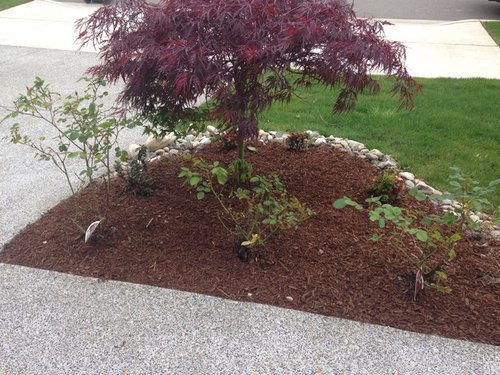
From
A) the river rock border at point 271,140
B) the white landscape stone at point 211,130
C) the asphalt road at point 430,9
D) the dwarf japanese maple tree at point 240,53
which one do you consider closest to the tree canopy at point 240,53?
the dwarf japanese maple tree at point 240,53

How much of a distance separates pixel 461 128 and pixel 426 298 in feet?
10.1

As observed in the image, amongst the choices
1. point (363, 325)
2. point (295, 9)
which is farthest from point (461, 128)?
point (363, 325)

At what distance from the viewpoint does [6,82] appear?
7133 millimetres

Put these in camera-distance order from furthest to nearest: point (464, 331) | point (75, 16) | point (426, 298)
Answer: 1. point (75, 16)
2. point (426, 298)
3. point (464, 331)

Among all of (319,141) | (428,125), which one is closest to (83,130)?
(319,141)

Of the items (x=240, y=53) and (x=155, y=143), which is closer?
(x=240, y=53)

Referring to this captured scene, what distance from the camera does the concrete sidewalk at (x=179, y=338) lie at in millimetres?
2549

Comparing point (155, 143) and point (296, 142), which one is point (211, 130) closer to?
point (155, 143)

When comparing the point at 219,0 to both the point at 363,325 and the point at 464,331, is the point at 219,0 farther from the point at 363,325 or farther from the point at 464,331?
the point at 464,331

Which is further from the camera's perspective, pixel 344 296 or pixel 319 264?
pixel 319 264

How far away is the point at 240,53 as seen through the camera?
2900 millimetres

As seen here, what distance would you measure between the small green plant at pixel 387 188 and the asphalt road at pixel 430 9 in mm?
8867

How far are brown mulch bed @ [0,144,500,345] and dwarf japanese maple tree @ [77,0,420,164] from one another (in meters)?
0.82

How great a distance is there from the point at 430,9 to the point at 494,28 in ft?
11.3
